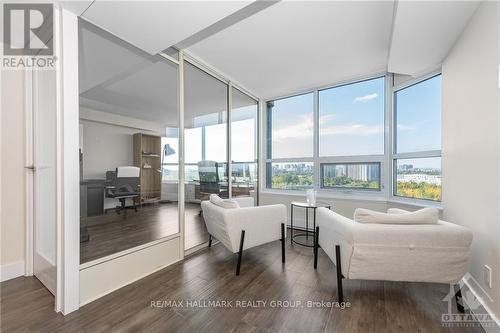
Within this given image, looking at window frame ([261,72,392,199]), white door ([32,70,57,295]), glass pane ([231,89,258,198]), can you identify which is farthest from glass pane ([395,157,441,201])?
white door ([32,70,57,295])

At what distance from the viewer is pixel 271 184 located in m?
4.65

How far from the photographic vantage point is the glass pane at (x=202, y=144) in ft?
9.14

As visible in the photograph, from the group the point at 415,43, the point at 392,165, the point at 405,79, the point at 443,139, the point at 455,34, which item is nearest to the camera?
the point at 455,34

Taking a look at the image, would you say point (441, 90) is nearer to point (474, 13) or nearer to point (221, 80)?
point (474, 13)

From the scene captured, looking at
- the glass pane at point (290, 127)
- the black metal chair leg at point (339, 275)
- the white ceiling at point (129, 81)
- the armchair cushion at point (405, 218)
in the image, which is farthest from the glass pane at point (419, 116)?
the white ceiling at point (129, 81)

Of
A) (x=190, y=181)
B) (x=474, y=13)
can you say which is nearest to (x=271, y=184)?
(x=190, y=181)

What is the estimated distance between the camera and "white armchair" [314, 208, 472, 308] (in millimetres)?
1521

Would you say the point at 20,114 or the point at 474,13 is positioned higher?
the point at 474,13

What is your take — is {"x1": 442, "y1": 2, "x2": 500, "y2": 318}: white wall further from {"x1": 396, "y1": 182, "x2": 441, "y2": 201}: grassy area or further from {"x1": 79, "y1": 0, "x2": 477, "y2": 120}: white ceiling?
{"x1": 396, "y1": 182, "x2": 441, "y2": 201}: grassy area

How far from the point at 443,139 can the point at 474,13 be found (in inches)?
50.2

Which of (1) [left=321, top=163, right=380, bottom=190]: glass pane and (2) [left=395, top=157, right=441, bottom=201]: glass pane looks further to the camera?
(1) [left=321, top=163, right=380, bottom=190]: glass pane

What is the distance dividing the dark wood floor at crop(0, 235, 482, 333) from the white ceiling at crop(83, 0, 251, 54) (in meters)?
2.48

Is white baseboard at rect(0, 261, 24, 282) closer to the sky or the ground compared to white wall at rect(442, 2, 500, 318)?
closer to the ground

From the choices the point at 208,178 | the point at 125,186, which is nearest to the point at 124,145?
the point at 125,186
